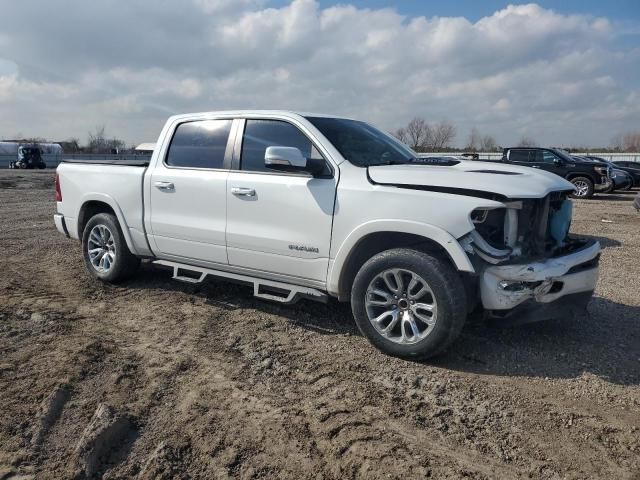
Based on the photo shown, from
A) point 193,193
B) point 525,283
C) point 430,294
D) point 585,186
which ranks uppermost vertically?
point 193,193

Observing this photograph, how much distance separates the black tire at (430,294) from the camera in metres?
3.74

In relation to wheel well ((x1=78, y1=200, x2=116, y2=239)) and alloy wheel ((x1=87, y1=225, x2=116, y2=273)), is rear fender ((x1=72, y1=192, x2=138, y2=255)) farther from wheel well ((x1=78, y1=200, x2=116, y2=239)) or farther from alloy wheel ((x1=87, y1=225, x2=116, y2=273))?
alloy wheel ((x1=87, y1=225, x2=116, y2=273))

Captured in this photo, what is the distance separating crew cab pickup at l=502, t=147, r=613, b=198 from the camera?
61.6 ft

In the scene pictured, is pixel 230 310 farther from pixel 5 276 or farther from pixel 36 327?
pixel 5 276

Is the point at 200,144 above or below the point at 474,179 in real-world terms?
above

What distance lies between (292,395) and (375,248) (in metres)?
1.40

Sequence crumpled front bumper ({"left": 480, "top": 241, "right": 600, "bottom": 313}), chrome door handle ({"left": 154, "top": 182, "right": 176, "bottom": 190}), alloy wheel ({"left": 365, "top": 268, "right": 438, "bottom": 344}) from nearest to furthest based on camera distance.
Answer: crumpled front bumper ({"left": 480, "top": 241, "right": 600, "bottom": 313}) → alloy wheel ({"left": 365, "top": 268, "right": 438, "bottom": 344}) → chrome door handle ({"left": 154, "top": 182, "right": 176, "bottom": 190})

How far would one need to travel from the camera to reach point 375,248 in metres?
4.30

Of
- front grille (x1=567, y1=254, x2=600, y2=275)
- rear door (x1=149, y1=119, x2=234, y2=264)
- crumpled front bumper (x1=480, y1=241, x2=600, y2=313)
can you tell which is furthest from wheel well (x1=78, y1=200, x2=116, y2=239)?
front grille (x1=567, y1=254, x2=600, y2=275)

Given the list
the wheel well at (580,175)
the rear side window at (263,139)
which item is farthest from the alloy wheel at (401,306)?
the wheel well at (580,175)

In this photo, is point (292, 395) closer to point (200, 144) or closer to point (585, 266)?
point (585, 266)

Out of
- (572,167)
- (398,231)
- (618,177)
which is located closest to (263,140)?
(398,231)

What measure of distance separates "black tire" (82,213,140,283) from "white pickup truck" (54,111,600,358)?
0.36m

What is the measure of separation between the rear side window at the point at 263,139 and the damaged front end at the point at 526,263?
172 cm
